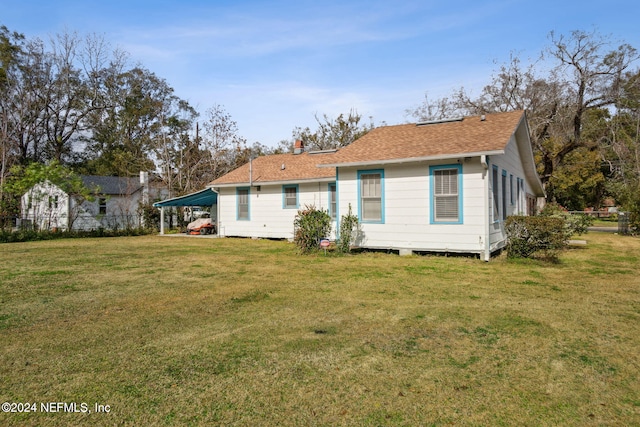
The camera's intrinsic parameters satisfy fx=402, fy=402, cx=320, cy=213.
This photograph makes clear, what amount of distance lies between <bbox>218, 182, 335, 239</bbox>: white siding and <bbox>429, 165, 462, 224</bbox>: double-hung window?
5.80 meters

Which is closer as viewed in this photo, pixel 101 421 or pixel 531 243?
pixel 101 421

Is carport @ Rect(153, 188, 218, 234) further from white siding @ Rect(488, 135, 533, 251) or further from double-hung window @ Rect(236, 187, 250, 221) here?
white siding @ Rect(488, 135, 533, 251)

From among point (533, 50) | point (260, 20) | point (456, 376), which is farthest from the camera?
point (533, 50)

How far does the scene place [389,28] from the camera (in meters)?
13.6

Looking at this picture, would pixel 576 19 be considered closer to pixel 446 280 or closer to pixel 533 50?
pixel 533 50

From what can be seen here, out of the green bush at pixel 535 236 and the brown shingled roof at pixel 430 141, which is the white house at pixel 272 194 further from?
the green bush at pixel 535 236

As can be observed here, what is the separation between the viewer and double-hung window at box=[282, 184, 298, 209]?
1709 cm

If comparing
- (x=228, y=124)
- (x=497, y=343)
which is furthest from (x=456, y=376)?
(x=228, y=124)

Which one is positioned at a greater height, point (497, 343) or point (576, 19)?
point (576, 19)

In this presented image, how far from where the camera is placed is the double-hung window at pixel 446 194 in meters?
10.8

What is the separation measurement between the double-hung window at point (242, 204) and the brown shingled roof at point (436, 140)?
270 inches

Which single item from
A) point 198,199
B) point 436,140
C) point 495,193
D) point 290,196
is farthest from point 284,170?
point 495,193

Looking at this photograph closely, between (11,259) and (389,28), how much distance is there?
45.3 feet

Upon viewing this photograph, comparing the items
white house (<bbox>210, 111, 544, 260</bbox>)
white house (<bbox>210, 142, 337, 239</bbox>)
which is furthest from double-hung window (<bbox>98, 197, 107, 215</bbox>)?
white house (<bbox>210, 111, 544, 260</bbox>)
